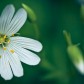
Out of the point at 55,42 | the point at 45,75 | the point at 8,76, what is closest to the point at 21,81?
the point at 45,75

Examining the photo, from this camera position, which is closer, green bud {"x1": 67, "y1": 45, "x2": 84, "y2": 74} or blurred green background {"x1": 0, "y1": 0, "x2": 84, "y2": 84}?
green bud {"x1": 67, "y1": 45, "x2": 84, "y2": 74}

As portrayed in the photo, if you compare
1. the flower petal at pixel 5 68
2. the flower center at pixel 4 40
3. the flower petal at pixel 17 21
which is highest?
the flower petal at pixel 17 21

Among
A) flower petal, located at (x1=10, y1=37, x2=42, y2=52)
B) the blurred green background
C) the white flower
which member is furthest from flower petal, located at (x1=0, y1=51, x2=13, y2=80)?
the blurred green background

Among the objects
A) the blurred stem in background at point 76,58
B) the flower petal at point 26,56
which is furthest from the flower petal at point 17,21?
the blurred stem in background at point 76,58

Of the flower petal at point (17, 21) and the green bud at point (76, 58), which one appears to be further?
the green bud at point (76, 58)

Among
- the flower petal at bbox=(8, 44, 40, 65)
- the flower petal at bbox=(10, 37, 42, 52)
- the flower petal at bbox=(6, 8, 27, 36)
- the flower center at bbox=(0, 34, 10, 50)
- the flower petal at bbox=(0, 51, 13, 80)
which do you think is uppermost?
the flower petal at bbox=(6, 8, 27, 36)

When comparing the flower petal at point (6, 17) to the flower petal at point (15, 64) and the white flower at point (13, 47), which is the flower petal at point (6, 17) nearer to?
the white flower at point (13, 47)

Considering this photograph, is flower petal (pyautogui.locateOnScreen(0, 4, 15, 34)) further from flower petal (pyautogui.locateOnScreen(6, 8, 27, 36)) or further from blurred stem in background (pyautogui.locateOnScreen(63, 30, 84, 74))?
blurred stem in background (pyautogui.locateOnScreen(63, 30, 84, 74))
